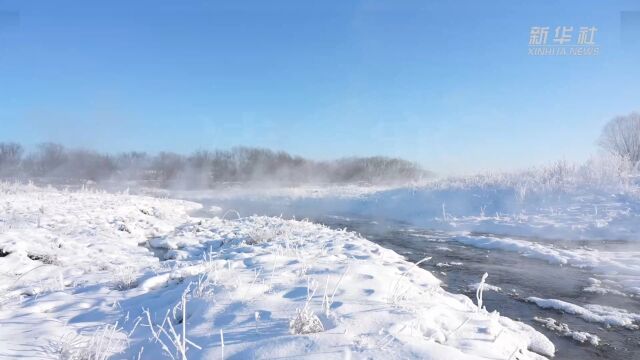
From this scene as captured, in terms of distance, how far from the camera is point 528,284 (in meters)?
6.66

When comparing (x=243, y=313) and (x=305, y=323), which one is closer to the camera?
(x=305, y=323)

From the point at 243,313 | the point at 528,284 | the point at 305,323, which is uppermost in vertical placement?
the point at 305,323

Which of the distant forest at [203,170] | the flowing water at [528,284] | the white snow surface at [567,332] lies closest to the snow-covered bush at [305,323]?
the flowing water at [528,284]

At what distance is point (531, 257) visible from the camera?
904 centimetres

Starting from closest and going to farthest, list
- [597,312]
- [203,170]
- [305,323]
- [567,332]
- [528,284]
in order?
1. [305,323]
2. [567,332]
3. [597,312]
4. [528,284]
5. [203,170]

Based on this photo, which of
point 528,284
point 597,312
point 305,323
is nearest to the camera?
point 305,323

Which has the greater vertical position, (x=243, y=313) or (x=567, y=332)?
(x=243, y=313)

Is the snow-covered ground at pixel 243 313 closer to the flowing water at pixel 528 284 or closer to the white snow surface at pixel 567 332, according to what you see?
the white snow surface at pixel 567 332

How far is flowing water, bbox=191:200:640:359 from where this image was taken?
4.15 metres

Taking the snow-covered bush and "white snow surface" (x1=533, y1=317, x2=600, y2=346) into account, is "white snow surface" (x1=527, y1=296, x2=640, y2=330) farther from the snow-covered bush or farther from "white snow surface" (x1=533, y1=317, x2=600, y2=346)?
the snow-covered bush

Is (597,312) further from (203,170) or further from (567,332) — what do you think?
(203,170)

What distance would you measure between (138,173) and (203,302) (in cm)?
5729

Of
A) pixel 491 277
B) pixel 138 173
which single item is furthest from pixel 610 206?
pixel 138 173

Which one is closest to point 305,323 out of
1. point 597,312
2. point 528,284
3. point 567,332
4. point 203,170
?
point 567,332
